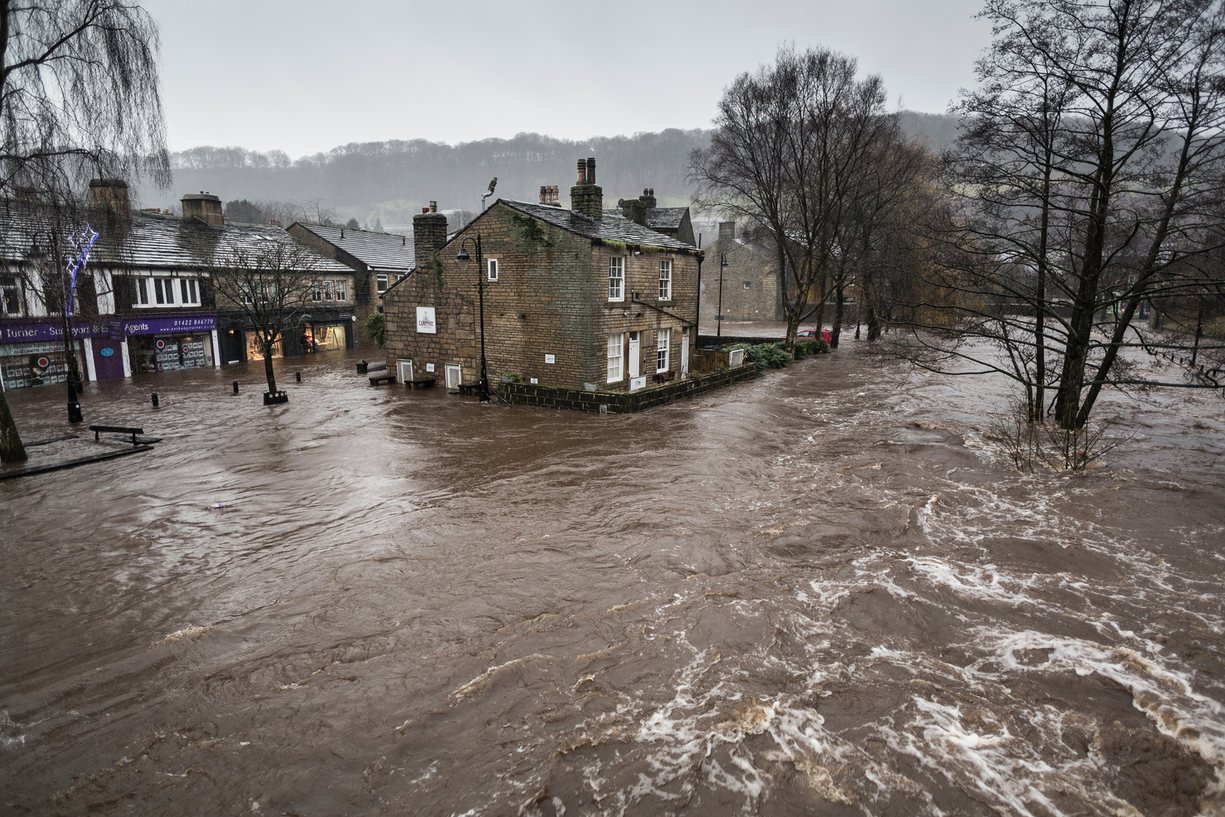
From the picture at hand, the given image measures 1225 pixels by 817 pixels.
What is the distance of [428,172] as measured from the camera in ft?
562

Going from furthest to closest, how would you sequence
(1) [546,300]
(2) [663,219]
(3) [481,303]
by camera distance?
(2) [663,219], (3) [481,303], (1) [546,300]

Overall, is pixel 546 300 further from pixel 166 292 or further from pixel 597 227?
pixel 166 292

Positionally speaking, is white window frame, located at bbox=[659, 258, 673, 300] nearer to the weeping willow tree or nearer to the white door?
the white door

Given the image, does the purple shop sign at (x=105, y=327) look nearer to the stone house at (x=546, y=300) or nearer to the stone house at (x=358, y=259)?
the stone house at (x=358, y=259)

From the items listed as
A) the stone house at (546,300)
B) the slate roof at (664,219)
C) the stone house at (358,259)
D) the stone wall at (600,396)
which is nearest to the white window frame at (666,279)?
the stone house at (546,300)

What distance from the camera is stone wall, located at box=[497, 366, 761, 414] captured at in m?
20.5

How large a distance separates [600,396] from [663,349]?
260 inches

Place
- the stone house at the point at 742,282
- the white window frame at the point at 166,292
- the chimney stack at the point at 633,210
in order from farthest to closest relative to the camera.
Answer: the stone house at the point at 742,282 → the chimney stack at the point at 633,210 → the white window frame at the point at 166,292

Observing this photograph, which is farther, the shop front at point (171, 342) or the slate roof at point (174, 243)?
the shop front at point (171, 342)

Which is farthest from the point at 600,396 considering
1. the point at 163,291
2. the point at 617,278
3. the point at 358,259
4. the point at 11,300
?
the point at 358,259

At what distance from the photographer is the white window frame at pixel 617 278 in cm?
2198

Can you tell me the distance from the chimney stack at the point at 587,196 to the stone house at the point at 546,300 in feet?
0.14

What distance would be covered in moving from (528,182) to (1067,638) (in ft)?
560

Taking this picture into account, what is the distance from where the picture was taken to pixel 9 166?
12.4m
